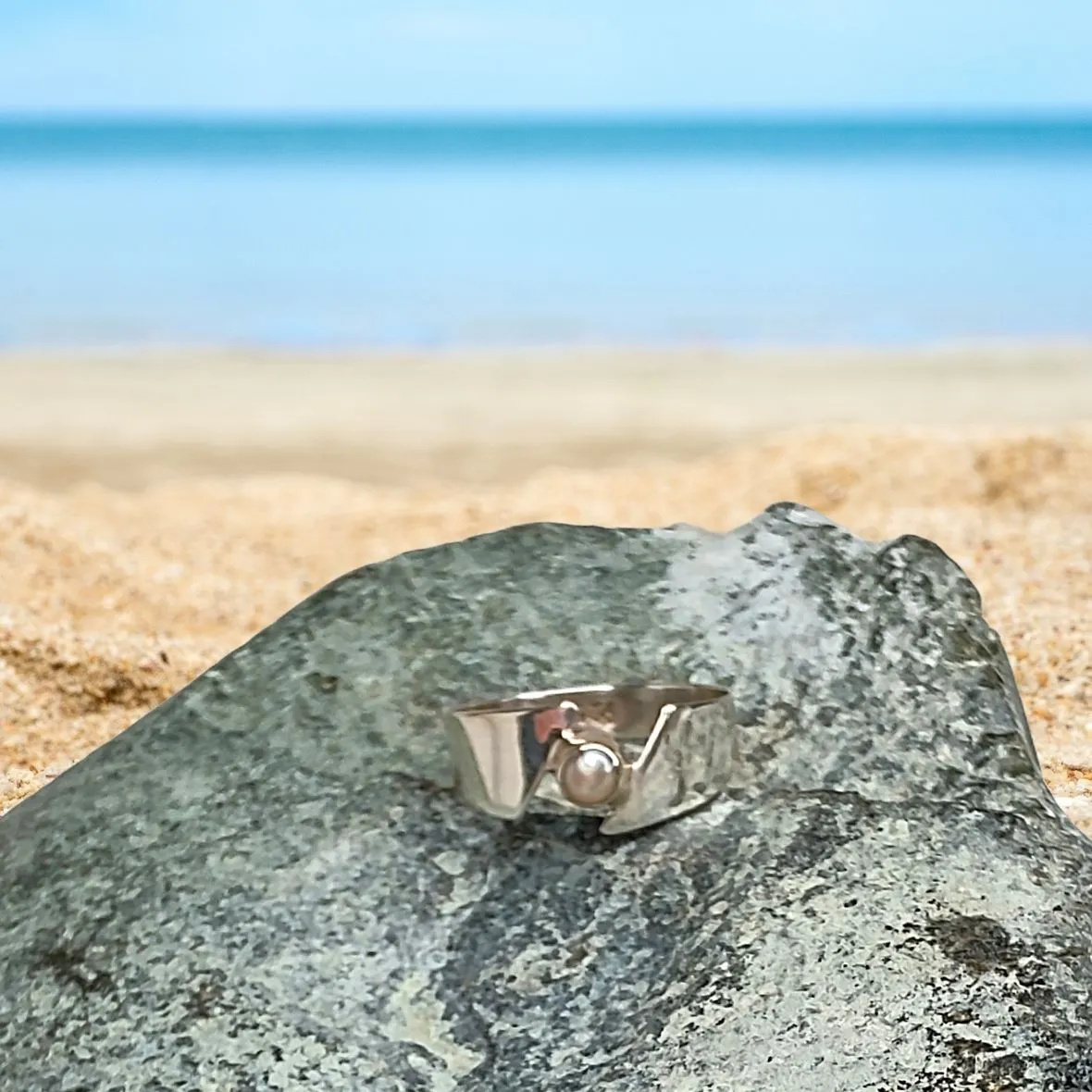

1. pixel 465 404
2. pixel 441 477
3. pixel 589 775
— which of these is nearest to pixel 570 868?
pixel 589 775

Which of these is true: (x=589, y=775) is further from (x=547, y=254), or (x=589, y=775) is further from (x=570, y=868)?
(x=547, y=254)

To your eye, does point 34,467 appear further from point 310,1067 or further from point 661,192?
point 661,192

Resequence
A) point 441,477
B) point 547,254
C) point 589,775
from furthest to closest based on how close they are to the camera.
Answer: point 547,254
point 441,477
point 589,775

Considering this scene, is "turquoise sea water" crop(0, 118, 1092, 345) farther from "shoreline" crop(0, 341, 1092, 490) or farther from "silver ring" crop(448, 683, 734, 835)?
"silver ring" crop(448, 683, 734, 835)

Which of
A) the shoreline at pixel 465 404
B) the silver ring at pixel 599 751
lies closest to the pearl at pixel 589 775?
the silver ring at pixel 599 751

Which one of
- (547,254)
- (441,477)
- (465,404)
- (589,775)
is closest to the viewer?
(589,775)

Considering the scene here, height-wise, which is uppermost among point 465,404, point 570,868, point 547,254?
point 570,868

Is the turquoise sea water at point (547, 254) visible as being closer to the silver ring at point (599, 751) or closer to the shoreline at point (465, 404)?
the shoreline at point (465, 404)
